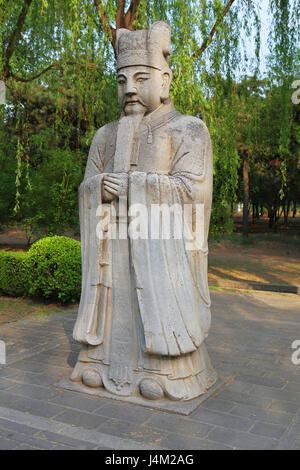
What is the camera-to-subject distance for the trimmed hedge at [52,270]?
28.3 ft

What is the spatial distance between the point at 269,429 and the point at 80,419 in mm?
1605

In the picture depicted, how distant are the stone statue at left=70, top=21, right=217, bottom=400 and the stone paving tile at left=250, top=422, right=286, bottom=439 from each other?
70 centimetres

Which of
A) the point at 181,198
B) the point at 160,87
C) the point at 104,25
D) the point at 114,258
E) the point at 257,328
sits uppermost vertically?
the point at 104,25

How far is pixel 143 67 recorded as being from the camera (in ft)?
13.9

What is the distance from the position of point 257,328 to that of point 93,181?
13.9 ft

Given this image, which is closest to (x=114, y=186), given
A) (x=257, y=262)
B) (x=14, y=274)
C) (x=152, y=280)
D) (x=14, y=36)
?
(x=152, y=280)

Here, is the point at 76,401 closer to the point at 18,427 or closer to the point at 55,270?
the point at 18,427

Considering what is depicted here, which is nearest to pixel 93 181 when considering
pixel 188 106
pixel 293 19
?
pixel 188 106

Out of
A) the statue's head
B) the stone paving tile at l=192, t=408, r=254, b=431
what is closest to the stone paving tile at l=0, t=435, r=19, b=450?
the stone paving tile at l=192, t=408, r=254, b=431

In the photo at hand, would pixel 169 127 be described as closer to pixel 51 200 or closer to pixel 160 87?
pixel 160 87

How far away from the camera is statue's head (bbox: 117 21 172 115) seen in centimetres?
423

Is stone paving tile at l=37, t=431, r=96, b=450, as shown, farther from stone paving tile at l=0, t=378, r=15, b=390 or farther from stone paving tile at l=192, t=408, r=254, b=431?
stone paving tile at l=0, t=378, r=15, b=390

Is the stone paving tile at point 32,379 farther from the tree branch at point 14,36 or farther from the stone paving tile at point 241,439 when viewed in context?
the tree branch at point 14,36

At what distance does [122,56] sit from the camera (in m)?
4.32
